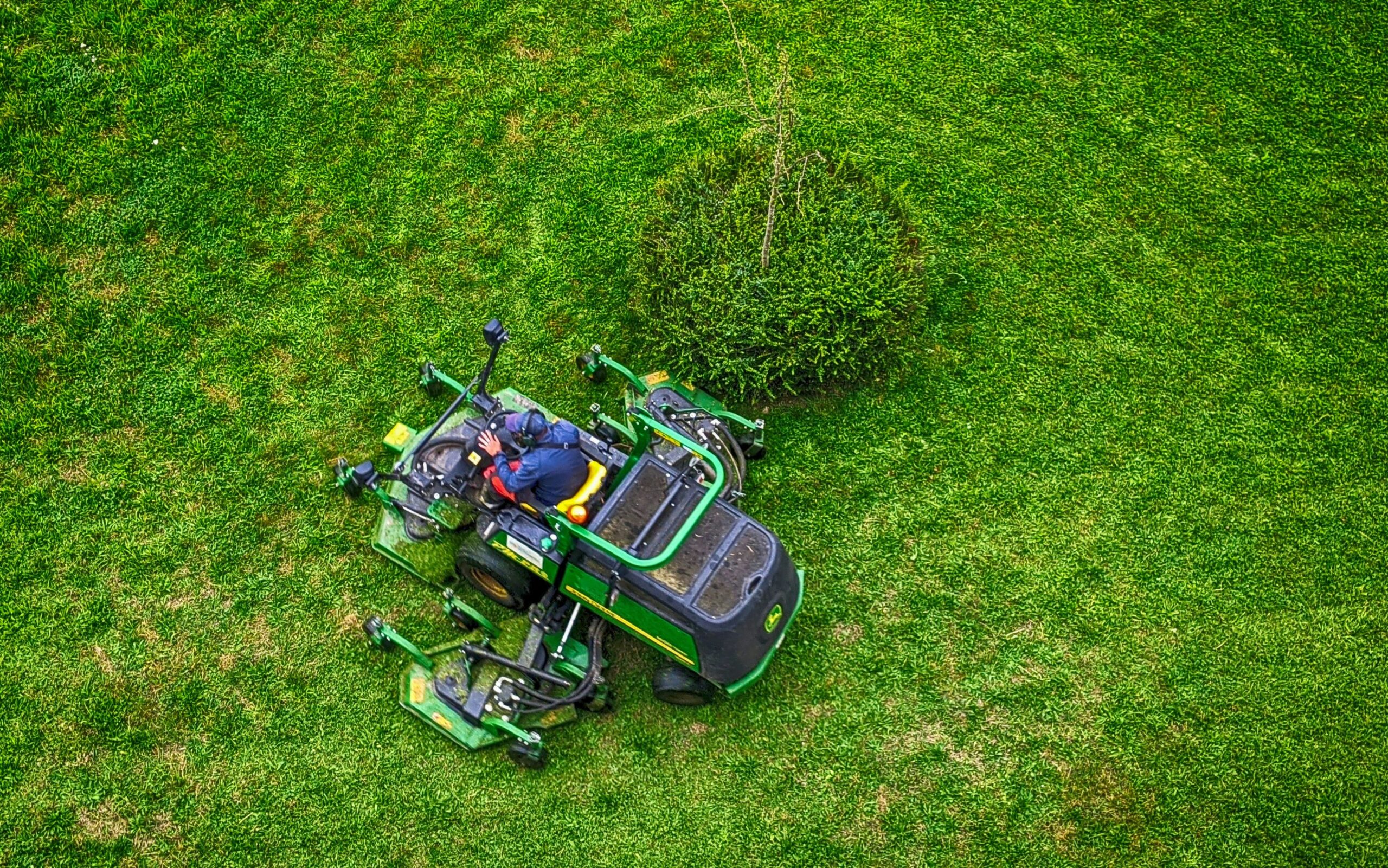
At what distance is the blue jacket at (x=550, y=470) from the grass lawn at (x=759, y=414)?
5.23 feet

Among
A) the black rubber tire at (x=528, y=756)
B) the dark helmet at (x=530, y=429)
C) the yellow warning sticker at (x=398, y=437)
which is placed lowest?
the black rubber tire at (x=528, y=756)

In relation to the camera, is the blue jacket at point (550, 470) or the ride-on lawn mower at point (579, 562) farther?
the ride-on lawn mower at point (579, 562)

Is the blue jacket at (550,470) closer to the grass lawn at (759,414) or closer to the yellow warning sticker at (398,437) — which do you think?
the grass lawn at (759,414)

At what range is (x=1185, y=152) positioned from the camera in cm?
1042

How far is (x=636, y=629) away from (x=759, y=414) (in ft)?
7.46

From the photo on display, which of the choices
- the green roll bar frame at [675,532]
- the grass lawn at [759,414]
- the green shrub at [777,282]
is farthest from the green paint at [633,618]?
the green shrub at [777,282]

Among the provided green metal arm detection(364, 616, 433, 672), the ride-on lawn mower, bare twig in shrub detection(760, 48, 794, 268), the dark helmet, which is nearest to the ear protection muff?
the dark helmet

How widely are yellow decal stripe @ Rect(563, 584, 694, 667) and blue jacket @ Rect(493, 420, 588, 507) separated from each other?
0.76 m

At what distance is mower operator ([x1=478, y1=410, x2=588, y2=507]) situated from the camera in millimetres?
7340

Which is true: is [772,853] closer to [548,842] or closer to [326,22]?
[548,842]

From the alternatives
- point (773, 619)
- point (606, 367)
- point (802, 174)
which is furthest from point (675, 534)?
point (802, 174)

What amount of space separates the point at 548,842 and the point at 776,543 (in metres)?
2.60

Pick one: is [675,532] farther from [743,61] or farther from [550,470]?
[743,61]

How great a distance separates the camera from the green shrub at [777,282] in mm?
8984
